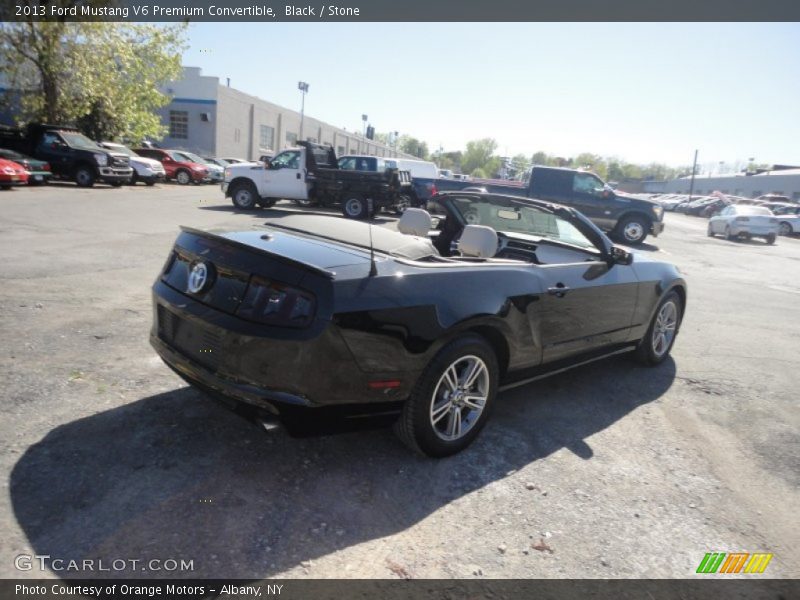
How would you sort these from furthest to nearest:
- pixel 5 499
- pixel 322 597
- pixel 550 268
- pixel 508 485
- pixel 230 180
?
pixel 230 180
pixel 550 268
pixel 508 485
pixel 5 499
pixel 322 597

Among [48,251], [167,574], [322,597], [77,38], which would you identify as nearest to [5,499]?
[167,574]

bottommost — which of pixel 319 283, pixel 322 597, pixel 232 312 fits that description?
pixel 322 597

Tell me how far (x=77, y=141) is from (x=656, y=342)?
21281 mm

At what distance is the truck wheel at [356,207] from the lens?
1639cm

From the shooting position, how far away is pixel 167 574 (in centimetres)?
209

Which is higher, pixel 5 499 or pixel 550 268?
pixel 550 268

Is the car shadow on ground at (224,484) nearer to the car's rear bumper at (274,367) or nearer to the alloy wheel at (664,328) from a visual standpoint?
the car's rear bumper at (274,367)

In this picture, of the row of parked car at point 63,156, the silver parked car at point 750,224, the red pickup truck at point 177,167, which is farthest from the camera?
the red pickup truck at point 177,167

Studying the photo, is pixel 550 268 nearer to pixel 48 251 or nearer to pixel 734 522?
pixel 734 522

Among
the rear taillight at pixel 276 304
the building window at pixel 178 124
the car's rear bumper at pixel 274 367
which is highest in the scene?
the building window at pixel 178 124

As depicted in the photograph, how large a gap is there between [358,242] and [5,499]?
2121 millimetres

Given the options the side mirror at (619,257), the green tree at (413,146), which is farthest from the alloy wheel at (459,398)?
the green tree at (413,146)

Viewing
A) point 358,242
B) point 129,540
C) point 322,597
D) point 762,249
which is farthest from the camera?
point 762,249

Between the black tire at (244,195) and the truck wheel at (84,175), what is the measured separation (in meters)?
6.18
